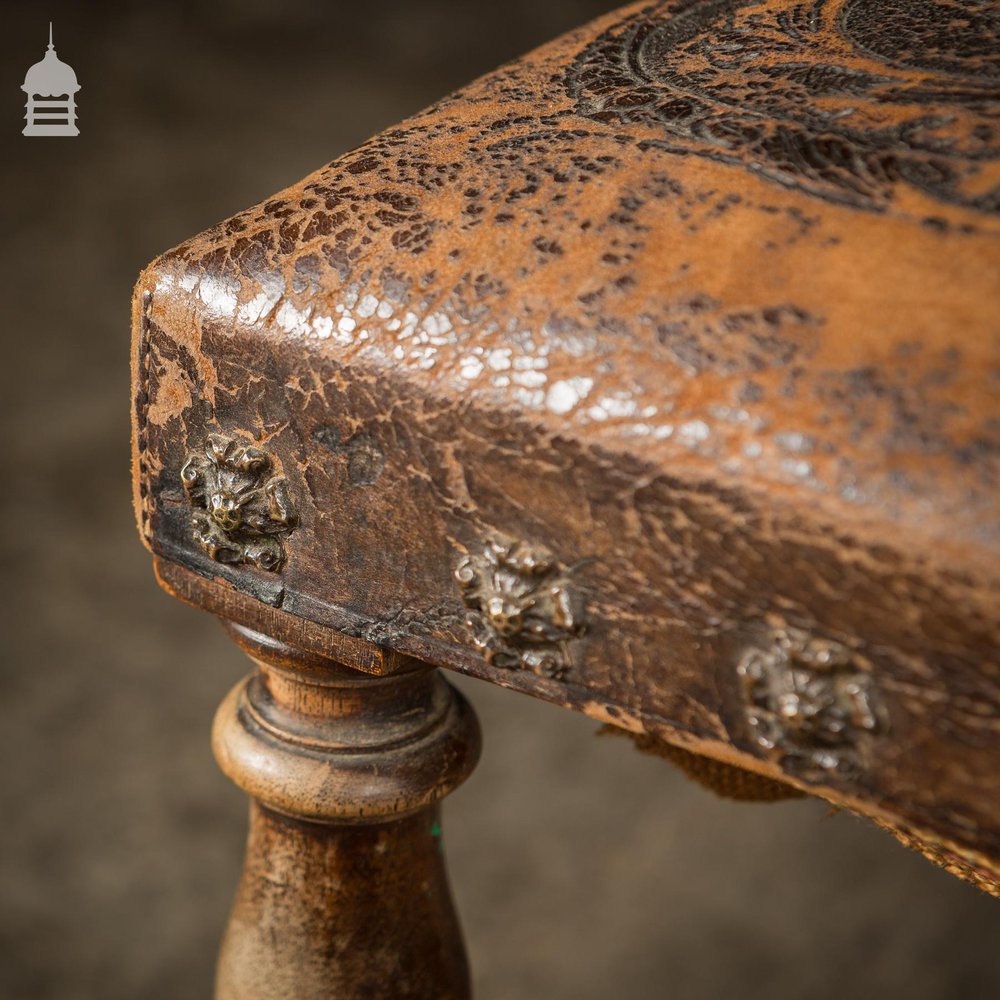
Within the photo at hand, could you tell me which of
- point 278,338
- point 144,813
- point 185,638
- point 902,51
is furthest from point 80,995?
point 902,51

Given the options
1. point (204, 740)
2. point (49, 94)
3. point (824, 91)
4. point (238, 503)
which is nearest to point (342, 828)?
point (238, 503)

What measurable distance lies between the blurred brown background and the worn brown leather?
2.33 feet

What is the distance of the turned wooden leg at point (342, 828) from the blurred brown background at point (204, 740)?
22.3 inches

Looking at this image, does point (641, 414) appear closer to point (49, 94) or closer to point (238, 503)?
point (238, 503)

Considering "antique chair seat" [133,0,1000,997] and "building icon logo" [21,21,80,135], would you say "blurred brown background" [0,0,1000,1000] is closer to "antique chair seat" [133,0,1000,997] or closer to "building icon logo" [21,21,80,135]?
"building icon logo" [21,21,80,135]

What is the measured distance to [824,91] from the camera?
42 cm

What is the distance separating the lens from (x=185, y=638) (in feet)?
4.35

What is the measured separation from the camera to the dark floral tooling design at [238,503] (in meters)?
0.42

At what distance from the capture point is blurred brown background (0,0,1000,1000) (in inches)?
45.1

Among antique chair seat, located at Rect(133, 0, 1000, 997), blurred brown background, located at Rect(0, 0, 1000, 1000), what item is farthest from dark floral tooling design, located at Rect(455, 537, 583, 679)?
blurred brown background, located at Rect(0, 0, 1000, 1000)

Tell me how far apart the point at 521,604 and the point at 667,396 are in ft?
0.25

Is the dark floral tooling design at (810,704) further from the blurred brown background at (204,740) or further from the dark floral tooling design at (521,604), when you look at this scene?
the blurred brown background at (204,740)

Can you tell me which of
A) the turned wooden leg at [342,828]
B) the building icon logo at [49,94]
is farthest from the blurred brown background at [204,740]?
the turned wooden leg at [342,828]

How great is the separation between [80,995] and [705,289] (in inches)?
36.8
